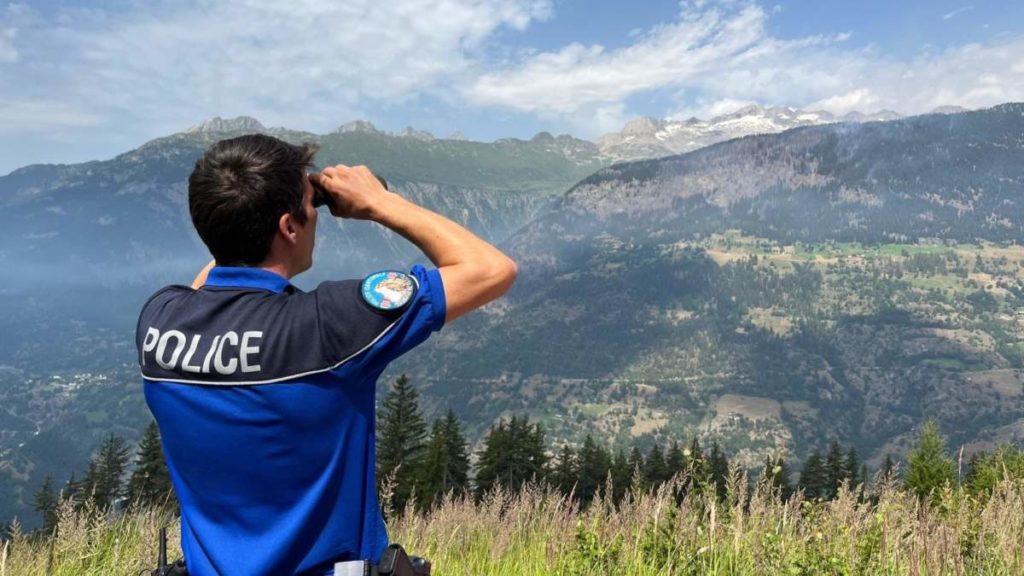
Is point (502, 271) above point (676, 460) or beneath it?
above

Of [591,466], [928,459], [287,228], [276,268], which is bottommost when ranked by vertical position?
[591,466]

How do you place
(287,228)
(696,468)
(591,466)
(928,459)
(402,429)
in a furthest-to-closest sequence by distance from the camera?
(591,466)
(402,429)
(928,459)
(696,468)
(287,228)

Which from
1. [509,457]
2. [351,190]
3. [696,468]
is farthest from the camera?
[509,457]

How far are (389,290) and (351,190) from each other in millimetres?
485

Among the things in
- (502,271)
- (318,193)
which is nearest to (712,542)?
(502,271)

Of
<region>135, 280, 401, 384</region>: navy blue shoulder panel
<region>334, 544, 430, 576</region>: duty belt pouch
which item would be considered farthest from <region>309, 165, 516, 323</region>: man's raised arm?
<region>334, 544, 430, 576</region>: duty belt pouch

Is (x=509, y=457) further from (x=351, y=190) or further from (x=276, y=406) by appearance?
(x=276, y=406)

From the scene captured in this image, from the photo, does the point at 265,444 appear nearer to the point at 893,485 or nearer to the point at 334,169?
the point at 334,169

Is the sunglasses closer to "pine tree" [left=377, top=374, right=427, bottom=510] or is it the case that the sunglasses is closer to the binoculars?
the binoculars

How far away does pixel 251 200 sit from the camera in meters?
2.00

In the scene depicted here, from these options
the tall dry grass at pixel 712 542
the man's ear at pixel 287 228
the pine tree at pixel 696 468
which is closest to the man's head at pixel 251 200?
the man's ear at pixel 287 228

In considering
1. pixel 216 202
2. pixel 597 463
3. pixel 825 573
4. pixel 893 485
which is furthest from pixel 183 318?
pixel 597 463

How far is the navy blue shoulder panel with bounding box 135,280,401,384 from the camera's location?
192 cm

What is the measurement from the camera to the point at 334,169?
228 centimetres
